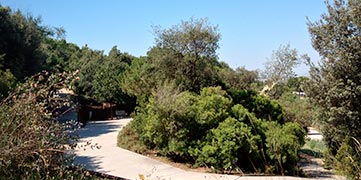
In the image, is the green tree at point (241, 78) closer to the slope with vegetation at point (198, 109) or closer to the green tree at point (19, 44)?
the slope with vegetation at point (198, 109)

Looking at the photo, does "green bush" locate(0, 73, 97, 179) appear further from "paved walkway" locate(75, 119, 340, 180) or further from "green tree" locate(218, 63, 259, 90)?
"green tree" locate(218, 63, 259, 90)

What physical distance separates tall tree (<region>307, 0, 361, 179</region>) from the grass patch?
603 cm

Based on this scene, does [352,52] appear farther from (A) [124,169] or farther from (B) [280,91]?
(B) [280,91]

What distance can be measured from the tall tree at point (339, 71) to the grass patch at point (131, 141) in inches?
237

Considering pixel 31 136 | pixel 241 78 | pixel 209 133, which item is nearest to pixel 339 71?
pixel 209 133

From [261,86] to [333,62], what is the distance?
16.1m

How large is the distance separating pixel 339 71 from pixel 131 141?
7.63m

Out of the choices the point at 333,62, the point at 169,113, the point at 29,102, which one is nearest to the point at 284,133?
the point at 333,62

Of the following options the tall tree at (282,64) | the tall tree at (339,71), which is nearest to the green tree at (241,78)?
the tall tree at (282,64)

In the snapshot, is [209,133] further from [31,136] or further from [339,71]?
[31,136]

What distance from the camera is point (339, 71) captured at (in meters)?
10.2

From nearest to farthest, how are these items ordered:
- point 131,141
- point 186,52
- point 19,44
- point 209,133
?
point 209,133 < point 131,141 < point 186,52 < point 19,44

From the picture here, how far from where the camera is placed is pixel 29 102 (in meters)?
3.76

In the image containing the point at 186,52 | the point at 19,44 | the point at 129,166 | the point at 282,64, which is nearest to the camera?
the point at 129,166
